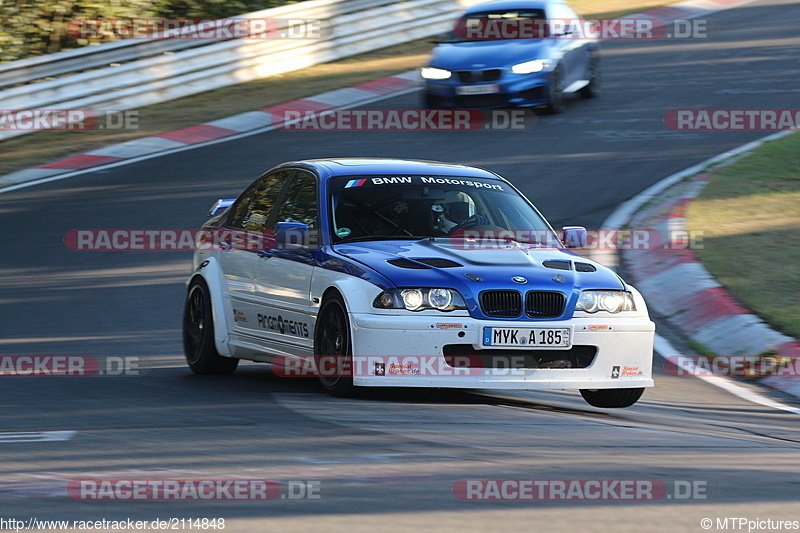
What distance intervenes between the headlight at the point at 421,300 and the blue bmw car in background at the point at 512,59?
37.6ft

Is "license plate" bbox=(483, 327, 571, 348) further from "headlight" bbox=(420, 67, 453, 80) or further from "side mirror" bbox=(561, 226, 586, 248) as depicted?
"headlight" bbox=(420, 67, 453, 80)

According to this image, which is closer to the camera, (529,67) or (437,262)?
(437,262)

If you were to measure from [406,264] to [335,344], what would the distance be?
2.07 ft

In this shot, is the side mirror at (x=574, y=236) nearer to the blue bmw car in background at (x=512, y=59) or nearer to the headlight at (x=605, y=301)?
the headlight at (x=605, y=301)

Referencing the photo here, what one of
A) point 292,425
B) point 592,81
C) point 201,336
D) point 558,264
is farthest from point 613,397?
point 592,81

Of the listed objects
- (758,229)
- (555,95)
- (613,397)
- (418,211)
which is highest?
(418,211)

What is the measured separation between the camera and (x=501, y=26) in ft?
65.8

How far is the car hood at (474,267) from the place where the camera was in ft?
24.4

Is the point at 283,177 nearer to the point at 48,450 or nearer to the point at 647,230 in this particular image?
the point at 48,450

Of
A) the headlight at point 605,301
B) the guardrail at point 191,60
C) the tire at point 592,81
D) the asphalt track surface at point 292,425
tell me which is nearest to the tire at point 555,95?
the tire at point 592,81

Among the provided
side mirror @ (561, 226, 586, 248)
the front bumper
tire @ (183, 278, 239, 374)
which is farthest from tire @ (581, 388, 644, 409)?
tire @ (183, 278, 239, 374)

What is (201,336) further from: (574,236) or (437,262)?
(574,236)

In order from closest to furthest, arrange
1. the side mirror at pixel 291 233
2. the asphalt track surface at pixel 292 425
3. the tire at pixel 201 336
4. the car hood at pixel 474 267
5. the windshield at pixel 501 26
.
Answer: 1. the asphalt track surface at pixel 292 425
2. the car hood at pixel 474 267
3. the side mirror at pixel 291 233
4. the tire at pixel 201 336
5. the windshield at pixel 501 26

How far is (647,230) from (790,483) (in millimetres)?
7454
